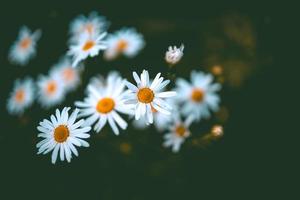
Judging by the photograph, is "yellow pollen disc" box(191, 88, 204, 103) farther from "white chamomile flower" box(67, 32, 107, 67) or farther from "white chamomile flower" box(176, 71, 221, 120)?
"white chamomile flower" box(67, 32, 107, 67)

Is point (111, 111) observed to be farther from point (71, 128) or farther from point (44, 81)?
point (44, 81)

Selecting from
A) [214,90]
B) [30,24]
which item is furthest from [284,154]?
[30,24]

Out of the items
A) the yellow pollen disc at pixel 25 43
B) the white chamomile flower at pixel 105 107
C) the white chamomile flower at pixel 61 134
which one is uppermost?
the yellow pollen disc at pixel 25 43

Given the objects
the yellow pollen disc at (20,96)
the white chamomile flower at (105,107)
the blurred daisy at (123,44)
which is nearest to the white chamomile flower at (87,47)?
the white chamomile flower at (105,107)

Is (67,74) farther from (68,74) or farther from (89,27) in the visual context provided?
(89,27)

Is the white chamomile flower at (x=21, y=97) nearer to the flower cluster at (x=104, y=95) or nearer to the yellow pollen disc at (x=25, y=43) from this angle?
the flower cluster at (x=104, y=95)

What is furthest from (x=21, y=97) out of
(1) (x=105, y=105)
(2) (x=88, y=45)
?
(1) (x=105, y=105)

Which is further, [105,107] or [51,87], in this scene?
[51,87]
